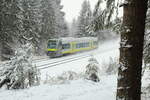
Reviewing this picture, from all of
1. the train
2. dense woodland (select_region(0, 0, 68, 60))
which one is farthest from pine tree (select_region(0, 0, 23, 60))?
the train

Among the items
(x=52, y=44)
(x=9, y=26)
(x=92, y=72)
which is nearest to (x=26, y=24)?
(x=52, y=44)

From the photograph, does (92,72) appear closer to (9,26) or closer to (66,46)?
(9,26)

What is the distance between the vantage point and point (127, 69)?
232cm

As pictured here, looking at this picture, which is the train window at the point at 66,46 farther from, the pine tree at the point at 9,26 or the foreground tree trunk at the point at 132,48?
the foreground tree trunk at the point at 132,48

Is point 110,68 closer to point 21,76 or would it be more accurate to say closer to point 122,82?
point 21,76

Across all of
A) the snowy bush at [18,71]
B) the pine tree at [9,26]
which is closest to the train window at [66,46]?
the pine tree at [9,26]

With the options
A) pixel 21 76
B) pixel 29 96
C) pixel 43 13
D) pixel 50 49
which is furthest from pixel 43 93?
pixel 43 13

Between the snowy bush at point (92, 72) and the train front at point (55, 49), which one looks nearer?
the snowy bush at point (92, 72)

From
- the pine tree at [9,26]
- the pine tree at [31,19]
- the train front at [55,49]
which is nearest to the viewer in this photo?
the pine tree at [9,26]

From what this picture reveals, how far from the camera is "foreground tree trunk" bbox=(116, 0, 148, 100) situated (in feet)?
7.55

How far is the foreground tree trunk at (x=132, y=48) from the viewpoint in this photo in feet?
7.55

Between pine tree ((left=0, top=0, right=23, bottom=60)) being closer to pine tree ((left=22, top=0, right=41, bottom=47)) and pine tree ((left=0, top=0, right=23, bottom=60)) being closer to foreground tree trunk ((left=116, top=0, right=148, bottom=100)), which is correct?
pine tree ((left=22, top=0, right=41, bottom=47))

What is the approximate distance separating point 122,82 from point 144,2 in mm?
1156

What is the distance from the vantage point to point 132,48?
90.7 inches
